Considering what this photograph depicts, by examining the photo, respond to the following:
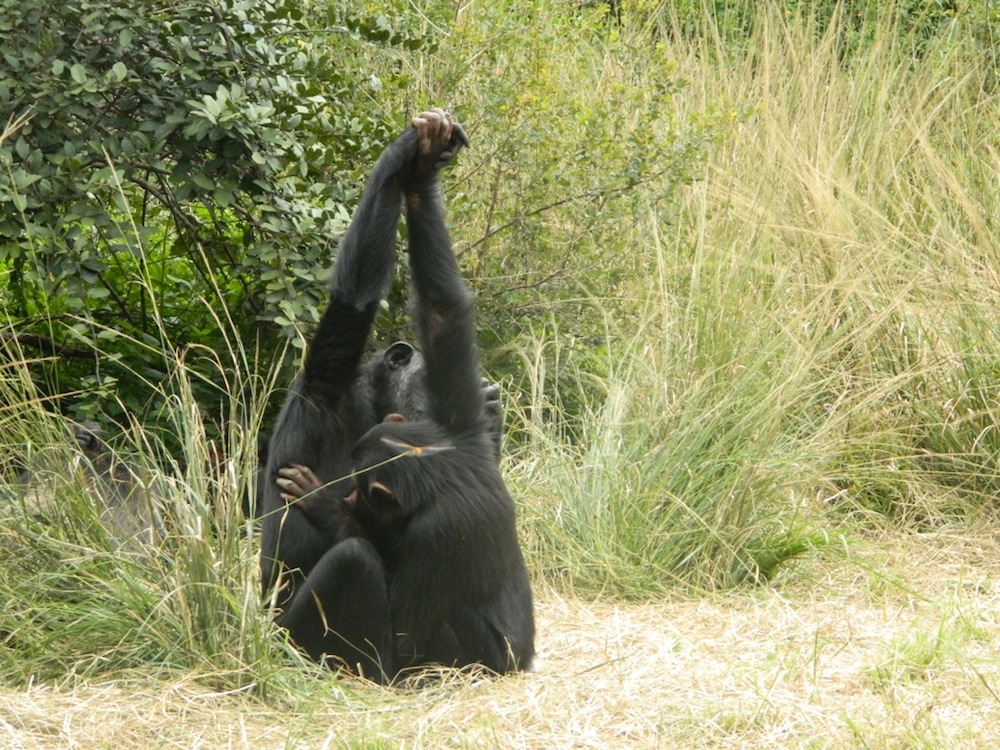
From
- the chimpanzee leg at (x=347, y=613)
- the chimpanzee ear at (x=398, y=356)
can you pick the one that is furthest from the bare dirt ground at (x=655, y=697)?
the chimpanzee ear at (x=398, y=356)

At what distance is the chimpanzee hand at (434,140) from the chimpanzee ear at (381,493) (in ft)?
2.84

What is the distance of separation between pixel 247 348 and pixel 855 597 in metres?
2.63

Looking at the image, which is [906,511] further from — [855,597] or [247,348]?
[247,348]

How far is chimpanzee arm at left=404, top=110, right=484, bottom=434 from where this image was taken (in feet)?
12.6

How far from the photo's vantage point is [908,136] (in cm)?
745

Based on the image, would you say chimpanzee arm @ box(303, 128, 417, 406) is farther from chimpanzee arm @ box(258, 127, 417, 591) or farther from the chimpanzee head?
the chimpanzee head

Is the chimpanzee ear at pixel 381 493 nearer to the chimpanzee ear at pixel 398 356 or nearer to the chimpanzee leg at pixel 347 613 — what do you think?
the chimpanzee leg at pixel 347 613

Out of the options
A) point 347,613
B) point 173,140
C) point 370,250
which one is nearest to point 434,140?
point 370,250

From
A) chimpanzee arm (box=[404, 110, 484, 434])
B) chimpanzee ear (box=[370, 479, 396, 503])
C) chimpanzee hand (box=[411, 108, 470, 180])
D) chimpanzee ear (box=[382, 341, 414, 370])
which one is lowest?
chimpanzee ear (box=[370, 479, 396, 503])

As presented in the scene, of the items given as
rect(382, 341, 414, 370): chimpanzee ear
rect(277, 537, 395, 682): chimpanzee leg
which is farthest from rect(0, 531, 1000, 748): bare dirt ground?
rect(382, 341, 414, 370): chimpanzee ear

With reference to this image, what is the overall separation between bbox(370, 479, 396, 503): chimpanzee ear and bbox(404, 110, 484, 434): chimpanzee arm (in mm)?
258

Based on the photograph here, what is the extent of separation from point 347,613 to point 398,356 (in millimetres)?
1031

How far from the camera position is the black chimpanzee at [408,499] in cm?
380

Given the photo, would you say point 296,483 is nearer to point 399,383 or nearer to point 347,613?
point 347,613
